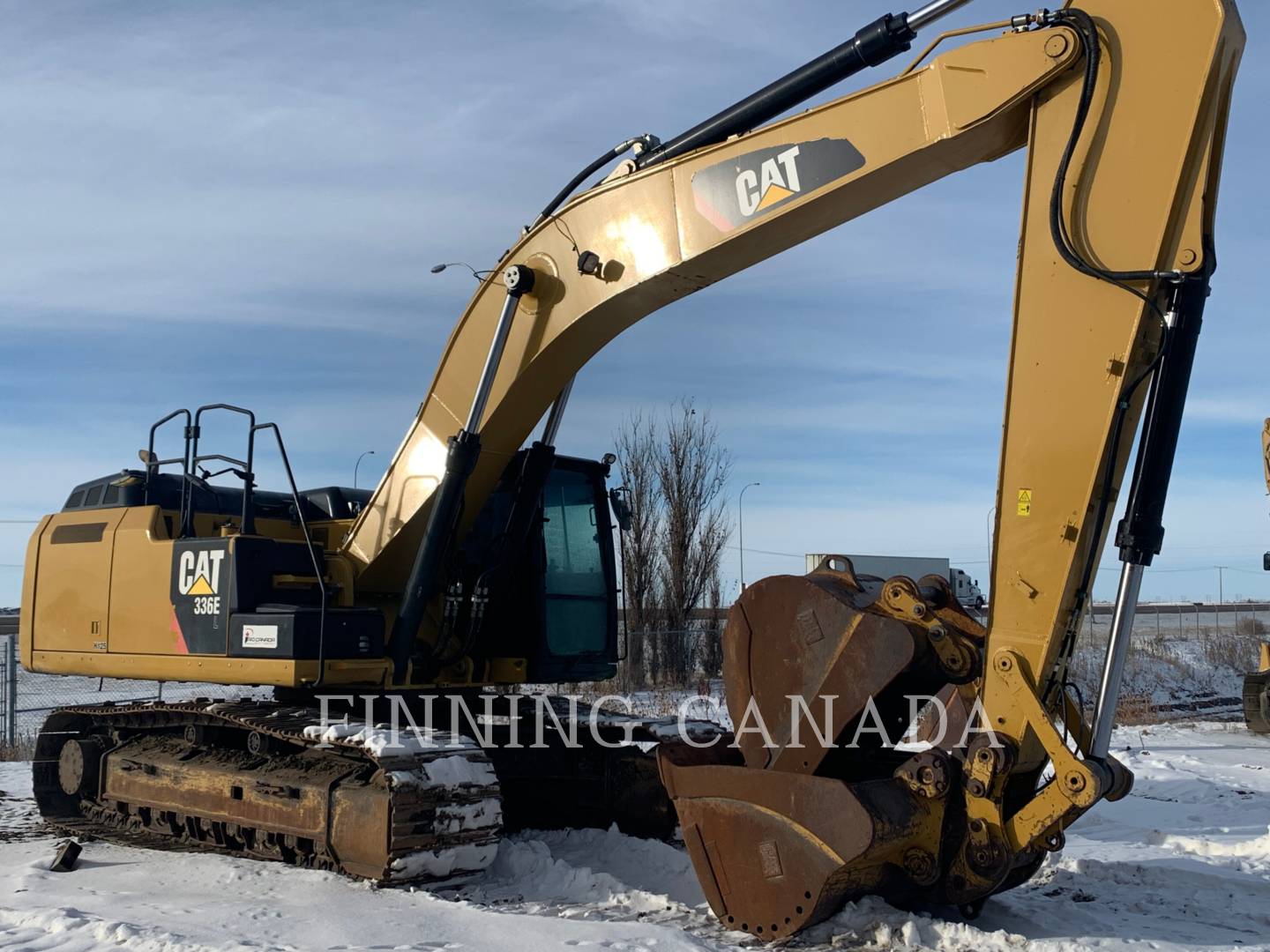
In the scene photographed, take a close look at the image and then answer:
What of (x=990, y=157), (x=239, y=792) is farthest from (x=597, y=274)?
(x=239, y=792)

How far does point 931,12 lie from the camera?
5.52 meters

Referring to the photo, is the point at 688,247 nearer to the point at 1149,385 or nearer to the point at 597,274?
the point at 597,274

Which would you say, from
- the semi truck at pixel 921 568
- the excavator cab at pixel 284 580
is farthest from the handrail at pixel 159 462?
the semi truck at pixel 921 568

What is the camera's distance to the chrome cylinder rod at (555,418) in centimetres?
759

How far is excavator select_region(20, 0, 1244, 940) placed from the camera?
190 inches

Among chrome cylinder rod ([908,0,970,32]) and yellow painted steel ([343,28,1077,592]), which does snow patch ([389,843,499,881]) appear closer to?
yellow painted steel ([343,28,1077,592])

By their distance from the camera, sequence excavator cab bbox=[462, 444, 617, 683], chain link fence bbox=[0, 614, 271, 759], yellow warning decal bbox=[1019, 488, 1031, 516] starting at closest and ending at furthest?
yellow warning decal bbox=[1019, 488, 1031, 516] → excavator cab bbox=[462, 444, 617, 683] → chain link fence bbox=[0, 614, 271, 759]

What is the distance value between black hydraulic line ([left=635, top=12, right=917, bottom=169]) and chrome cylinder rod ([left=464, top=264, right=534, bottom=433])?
876 mm

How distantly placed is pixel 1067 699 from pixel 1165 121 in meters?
2.32

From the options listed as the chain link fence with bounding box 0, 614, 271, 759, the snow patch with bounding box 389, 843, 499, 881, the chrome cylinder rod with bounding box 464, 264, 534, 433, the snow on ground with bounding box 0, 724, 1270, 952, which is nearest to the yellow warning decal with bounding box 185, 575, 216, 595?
the snow on ground with bounding box 0, 724, 1270, 952

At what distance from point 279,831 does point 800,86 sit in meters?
4.85

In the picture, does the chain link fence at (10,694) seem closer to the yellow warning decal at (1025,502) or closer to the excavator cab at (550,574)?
the excavator cab at (550,574)

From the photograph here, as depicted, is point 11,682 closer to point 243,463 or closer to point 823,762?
point 243,463

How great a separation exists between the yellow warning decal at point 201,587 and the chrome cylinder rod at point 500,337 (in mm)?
1780
